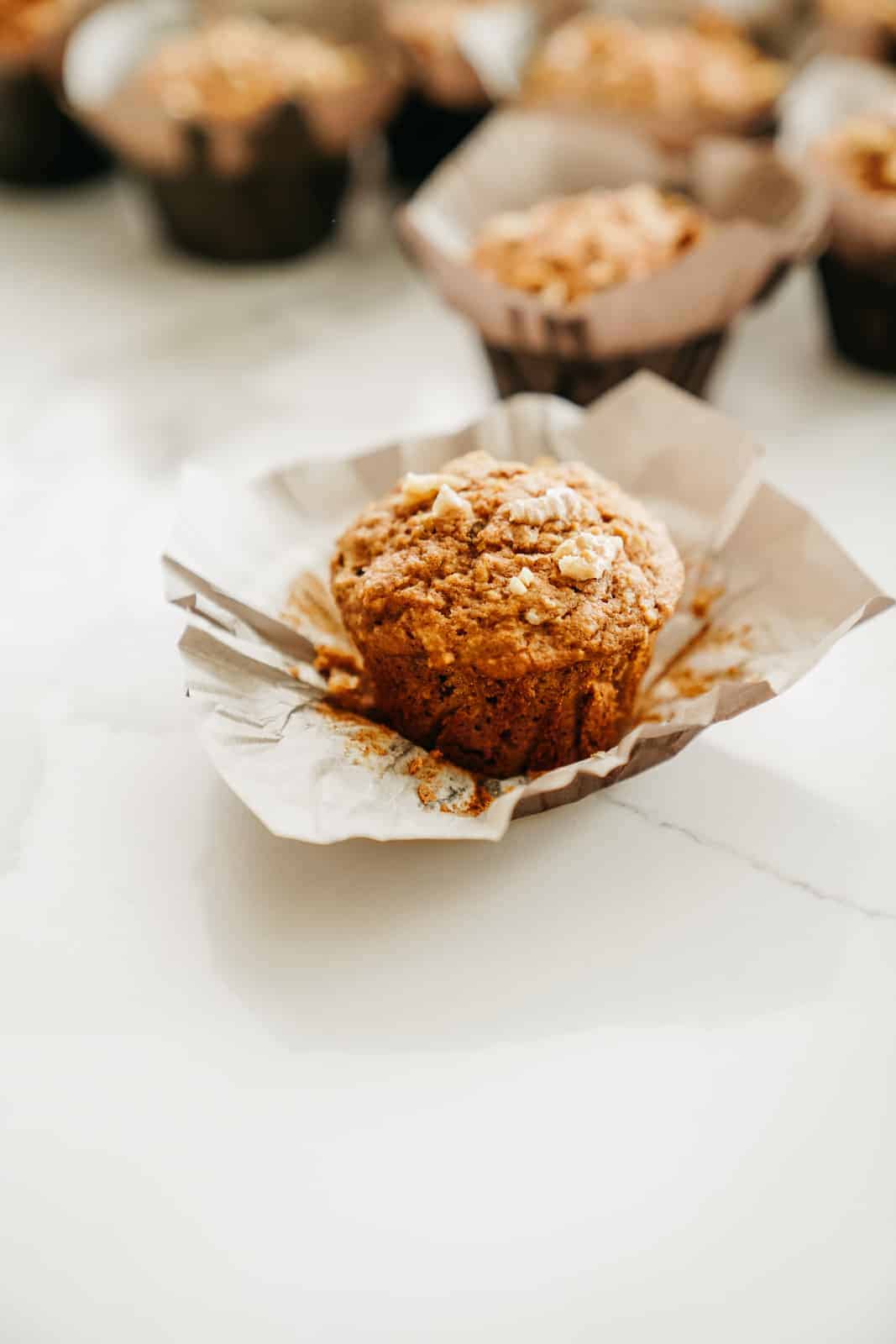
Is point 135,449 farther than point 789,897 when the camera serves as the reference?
Yes

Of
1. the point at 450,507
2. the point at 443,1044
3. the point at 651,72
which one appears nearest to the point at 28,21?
the point at 651,72

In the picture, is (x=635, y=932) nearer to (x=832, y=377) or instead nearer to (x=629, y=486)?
(x=629, y=486)

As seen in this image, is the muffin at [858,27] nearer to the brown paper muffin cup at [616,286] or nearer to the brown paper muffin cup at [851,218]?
the brown paper muffin cup at [851,218]

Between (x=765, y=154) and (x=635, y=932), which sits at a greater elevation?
(x=765, y=154)

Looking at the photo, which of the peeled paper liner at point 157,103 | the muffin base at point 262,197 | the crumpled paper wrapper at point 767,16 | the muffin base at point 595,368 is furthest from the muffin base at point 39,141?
the muffin base at point 595,368

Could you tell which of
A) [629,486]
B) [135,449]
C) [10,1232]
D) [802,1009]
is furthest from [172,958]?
[135,449]

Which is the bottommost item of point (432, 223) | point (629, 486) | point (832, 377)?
point (832, 377)
